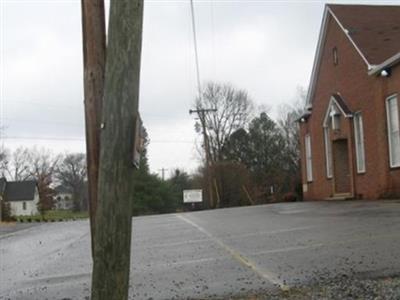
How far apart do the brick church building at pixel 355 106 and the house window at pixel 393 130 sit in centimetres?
4

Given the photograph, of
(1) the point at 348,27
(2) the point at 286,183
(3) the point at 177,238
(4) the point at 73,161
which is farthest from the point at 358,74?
(4) the point at 73,161

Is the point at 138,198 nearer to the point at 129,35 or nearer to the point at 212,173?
the point at 212,173

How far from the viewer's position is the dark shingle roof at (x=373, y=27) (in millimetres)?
24984

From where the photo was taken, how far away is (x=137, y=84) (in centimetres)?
459

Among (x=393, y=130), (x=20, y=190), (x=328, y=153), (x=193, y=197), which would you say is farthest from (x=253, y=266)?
Answer: (x=20, y=190)

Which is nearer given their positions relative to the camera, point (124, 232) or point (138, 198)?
point (124, 232)

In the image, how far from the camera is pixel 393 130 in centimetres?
2305

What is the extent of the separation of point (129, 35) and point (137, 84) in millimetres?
351

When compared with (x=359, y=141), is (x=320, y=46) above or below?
above

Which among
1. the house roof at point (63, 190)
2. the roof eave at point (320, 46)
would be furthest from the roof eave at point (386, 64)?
the house roof at point (63, 190)

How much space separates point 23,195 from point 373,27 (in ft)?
299

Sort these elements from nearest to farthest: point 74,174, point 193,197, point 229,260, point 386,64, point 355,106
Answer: point 229,260 < point 386,64 < point 355,106 < point 193,197 < point 74,174

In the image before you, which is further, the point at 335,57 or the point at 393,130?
the point at 335,57

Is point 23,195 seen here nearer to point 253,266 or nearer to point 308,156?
point 308,156
